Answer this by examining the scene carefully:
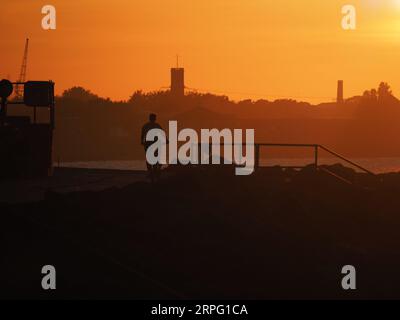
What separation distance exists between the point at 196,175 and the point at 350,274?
940cm

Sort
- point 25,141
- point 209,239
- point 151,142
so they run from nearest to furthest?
1. point 209,239
2. point 151,142
3. point 25,141

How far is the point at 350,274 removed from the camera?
23.0m

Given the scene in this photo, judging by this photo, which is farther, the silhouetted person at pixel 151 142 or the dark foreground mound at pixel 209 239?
the silhouetted person at pixel 151 142

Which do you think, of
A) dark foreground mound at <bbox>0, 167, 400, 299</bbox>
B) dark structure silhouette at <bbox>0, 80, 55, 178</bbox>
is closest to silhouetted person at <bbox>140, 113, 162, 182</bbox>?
dark foreground mound at <bbox>0, 167, 400, 299</bbox>

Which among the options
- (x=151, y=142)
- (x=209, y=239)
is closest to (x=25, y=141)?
(x=151, y=142)

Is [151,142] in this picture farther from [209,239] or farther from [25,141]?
[25,141]

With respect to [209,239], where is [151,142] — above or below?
above

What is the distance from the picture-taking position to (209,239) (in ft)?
85.6

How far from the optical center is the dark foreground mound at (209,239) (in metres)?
22.0

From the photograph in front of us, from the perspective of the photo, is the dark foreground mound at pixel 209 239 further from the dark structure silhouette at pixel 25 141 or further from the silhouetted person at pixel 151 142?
the dark structure silhouette at pixel 25 141

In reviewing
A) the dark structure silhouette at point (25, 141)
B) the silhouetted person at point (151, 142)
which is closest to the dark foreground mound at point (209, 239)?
the silhouetted person at point (151, 142)

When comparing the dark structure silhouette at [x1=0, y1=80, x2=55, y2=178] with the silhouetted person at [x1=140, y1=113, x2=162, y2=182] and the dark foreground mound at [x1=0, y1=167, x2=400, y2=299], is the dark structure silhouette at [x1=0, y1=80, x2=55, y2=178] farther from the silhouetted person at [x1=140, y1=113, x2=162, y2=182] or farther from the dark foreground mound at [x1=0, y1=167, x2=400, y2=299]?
the dark foreground mound at [x1=0, y1=167, x2=400, y2=299]

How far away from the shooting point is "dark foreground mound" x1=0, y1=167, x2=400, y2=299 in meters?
22.0
